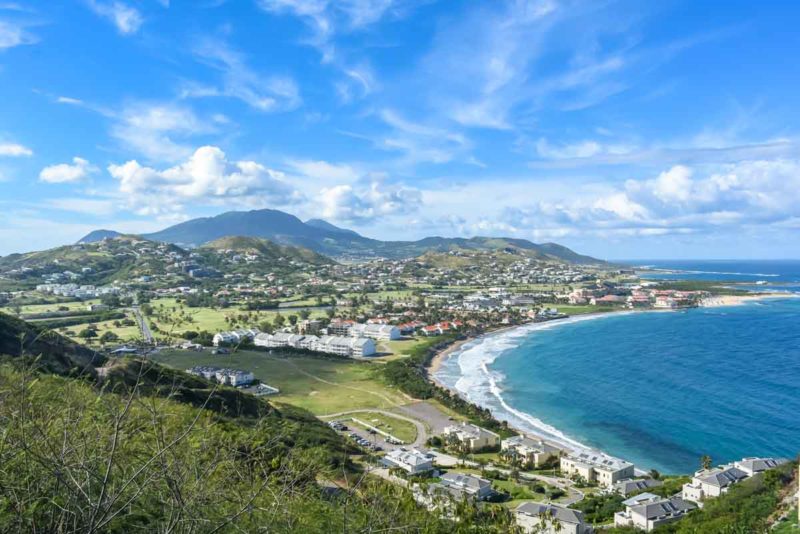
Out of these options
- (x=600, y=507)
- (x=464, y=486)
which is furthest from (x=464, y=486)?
(x=600, y=507)

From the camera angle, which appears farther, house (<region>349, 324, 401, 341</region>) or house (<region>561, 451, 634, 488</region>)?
house (<region>349, 324, 401, 341</region>)

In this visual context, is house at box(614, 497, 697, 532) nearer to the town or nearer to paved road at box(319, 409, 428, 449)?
the town

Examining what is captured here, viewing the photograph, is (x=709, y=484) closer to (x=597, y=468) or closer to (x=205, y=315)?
(x=597, y=468)

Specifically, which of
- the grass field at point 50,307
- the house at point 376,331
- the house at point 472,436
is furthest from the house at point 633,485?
the grass field at point 50,307

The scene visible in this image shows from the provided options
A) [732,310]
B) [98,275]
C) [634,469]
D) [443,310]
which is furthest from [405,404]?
[98,275]

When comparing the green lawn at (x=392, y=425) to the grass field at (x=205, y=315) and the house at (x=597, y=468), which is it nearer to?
the house at (x=597, y=468)

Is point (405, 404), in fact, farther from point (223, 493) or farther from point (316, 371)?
point (223, 493)

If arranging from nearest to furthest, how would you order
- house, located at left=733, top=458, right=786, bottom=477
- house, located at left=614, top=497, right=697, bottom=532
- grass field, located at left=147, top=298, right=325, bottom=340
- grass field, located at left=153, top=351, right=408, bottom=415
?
1. house, located at left=614, top=497, right=697, bottom=532
2. house, located at left=733, top=458, right=786, bottom=477
3. grass field, located at left=153, top=351, right=408, bottom=415
4. grass field, located at left=147, top=298, right=325, bottom=340

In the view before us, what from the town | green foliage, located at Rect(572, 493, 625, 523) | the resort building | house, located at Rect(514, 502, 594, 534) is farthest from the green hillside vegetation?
green foliage, located at Rect(572, 493, 625, 523)
